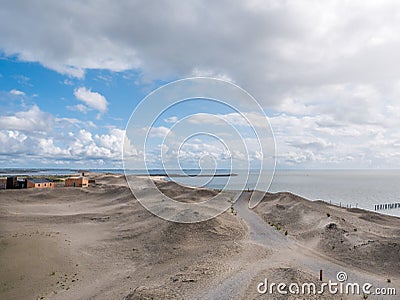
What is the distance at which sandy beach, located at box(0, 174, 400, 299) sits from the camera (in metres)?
16.6

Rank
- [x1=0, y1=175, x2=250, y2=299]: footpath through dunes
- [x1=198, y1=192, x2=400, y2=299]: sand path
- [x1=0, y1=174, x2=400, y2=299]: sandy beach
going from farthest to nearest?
1. [x1=0, y1=175, x2=250, y2=299]: footpath through dunes
2. [x1=0, y1=174, x2=400, y2=299]: sandy beach
3. [x1=198, y1=192, x2=400, y2=299]: sand path

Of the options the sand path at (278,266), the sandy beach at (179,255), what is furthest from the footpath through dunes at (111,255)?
the sand path at (278,266)

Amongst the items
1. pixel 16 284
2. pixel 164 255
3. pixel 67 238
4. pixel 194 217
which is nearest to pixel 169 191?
pixel 194 217

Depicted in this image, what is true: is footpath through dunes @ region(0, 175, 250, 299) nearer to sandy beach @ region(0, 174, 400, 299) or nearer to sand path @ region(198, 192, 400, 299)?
sandy beach @ region(0, 174, 400, 299)

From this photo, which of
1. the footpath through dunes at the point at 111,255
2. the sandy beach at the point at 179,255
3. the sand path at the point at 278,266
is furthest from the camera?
the footpath through dunes at the point at 111,255

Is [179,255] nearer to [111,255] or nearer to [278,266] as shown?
[111,255]

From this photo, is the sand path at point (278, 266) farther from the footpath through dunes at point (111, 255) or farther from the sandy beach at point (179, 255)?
the footpath through dunes at point (111, 255)

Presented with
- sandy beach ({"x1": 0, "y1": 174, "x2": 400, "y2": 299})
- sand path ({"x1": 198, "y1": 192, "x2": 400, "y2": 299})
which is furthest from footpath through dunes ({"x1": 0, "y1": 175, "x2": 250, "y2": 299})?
sand path ({"x1": 198, "y1": 192, "x2": 400, "y2": 299})

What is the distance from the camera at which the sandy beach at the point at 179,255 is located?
16625 millimetres

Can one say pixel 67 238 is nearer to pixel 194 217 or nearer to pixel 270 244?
pixel 194 217

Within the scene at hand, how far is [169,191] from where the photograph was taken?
174 ft

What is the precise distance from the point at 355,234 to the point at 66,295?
22.2 metres

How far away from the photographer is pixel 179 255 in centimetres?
2239

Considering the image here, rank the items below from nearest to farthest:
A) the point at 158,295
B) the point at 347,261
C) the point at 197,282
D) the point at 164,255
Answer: the point at 158,295 → the point at 197,282 → the point at 347,261 → the point at 164,255
